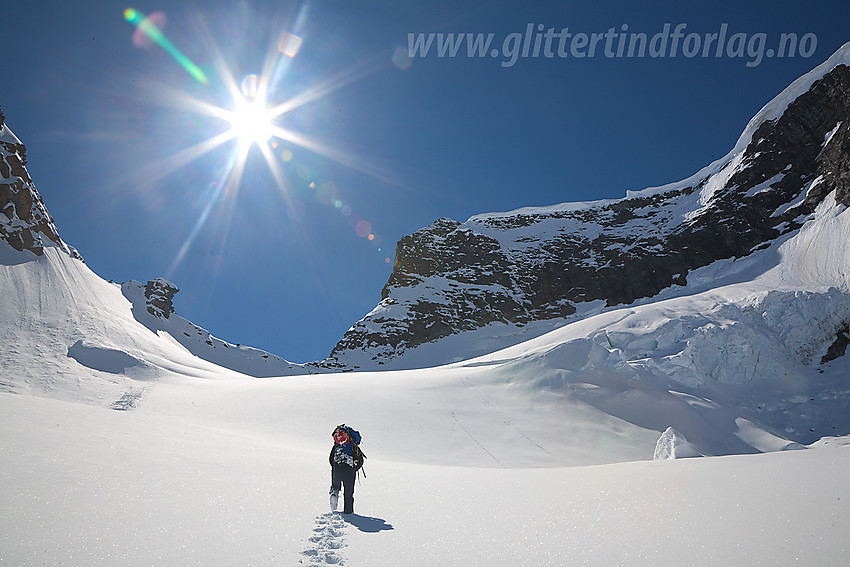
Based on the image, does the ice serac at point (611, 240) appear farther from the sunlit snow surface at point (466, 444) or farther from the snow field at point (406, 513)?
the snow field at point (406, 513)

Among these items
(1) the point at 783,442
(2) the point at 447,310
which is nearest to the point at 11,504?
(1) the point at 783,442

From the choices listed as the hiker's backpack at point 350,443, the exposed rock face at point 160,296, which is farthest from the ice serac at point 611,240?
the hiker's backpack at point 350,443

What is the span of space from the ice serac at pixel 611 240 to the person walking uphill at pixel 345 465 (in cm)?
4535

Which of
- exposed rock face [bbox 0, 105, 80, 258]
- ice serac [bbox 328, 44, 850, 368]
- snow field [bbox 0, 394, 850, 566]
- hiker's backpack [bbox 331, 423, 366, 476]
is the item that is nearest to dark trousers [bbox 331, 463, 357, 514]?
hiker's backpack [bbox 331, 423, 366, 476]

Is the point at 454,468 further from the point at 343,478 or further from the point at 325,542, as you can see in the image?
the point at 325,542

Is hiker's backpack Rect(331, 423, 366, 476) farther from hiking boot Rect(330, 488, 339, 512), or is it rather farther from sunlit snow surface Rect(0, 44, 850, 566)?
sunlit snow surface Rect(0, 44, 850, 566)

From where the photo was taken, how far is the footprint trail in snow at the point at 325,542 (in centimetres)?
348

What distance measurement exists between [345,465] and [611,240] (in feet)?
272

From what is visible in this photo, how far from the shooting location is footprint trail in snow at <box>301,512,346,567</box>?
3477 millimetres

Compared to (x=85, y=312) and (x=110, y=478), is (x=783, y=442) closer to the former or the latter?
(x=110, y=478)

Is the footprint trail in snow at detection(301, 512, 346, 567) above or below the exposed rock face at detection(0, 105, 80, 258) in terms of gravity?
below

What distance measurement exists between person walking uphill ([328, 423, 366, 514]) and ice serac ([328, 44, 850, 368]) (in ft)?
149

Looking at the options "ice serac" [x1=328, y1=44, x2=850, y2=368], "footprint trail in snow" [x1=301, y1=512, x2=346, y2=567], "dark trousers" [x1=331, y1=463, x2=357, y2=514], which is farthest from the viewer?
"ice serac" [x1=328, y1=44, x2=850, y2=368]

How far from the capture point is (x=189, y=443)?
7988 mm
